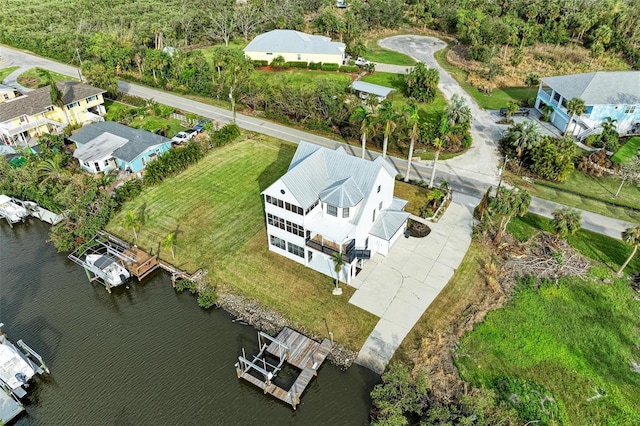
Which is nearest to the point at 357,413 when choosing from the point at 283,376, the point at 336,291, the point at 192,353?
the point at 283,376

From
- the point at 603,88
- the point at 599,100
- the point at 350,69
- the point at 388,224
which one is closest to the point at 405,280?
the point at 388,224

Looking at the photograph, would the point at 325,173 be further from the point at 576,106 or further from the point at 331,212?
the point at 576,106

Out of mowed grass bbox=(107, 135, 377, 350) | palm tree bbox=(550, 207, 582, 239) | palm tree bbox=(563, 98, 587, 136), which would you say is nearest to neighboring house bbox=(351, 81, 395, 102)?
mowed grass bbox=(107, 135, 377, 350)

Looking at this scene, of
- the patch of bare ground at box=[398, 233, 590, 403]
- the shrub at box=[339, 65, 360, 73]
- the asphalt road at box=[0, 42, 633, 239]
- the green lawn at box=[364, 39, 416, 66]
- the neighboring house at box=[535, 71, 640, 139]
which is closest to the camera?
the patch of bare ground at box=[398, 233, 590, 403]

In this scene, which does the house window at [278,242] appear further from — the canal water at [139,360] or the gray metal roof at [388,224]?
the canal water at [139,360]

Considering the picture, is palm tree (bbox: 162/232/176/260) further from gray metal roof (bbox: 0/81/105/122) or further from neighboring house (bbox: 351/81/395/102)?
neighboring house (bbox: 351/81/395/102)
